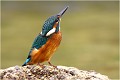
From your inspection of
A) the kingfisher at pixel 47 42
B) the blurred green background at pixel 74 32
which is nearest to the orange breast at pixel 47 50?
the kingfisher at pixel 47 42

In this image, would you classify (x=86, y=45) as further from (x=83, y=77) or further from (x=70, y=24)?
(x=83, y=77)

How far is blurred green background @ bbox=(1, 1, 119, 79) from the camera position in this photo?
43.1 feet

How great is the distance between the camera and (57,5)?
2148 cm

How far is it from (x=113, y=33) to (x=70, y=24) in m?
2.29

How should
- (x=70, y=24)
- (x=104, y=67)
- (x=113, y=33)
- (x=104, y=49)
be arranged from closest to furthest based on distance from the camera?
(x=104, y=67)
(x=104, y=49)
(x=113, y=33)
(x=70, y=24)

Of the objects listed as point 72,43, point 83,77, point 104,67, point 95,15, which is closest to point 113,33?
point 72,43

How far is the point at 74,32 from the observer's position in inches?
681

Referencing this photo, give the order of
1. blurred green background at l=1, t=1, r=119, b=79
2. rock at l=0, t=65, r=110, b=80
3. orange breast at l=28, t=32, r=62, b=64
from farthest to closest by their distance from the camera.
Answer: blurred green background at l=1, t=1, r=119, b=79, orange breast at l=28, t=32, r=62, b=64, rock at l=0, t=65, r=110, b=80

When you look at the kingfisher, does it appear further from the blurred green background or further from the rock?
the blurred green background

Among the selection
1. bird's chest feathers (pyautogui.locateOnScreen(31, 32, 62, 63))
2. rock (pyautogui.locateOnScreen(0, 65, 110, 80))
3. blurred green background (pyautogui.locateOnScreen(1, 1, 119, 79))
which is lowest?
rock (pyautogui.locateOnScreen(0, 65, 110, 80))

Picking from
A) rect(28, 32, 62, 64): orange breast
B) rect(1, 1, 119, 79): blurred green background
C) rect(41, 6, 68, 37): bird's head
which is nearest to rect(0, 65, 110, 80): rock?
rect(28, 32, 62, 64): orange breast

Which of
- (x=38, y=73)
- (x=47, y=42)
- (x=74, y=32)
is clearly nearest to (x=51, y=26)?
(x=47, y=42)

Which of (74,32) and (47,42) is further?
(74,32)

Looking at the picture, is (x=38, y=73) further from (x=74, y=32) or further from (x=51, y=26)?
(x=74, y=32)
